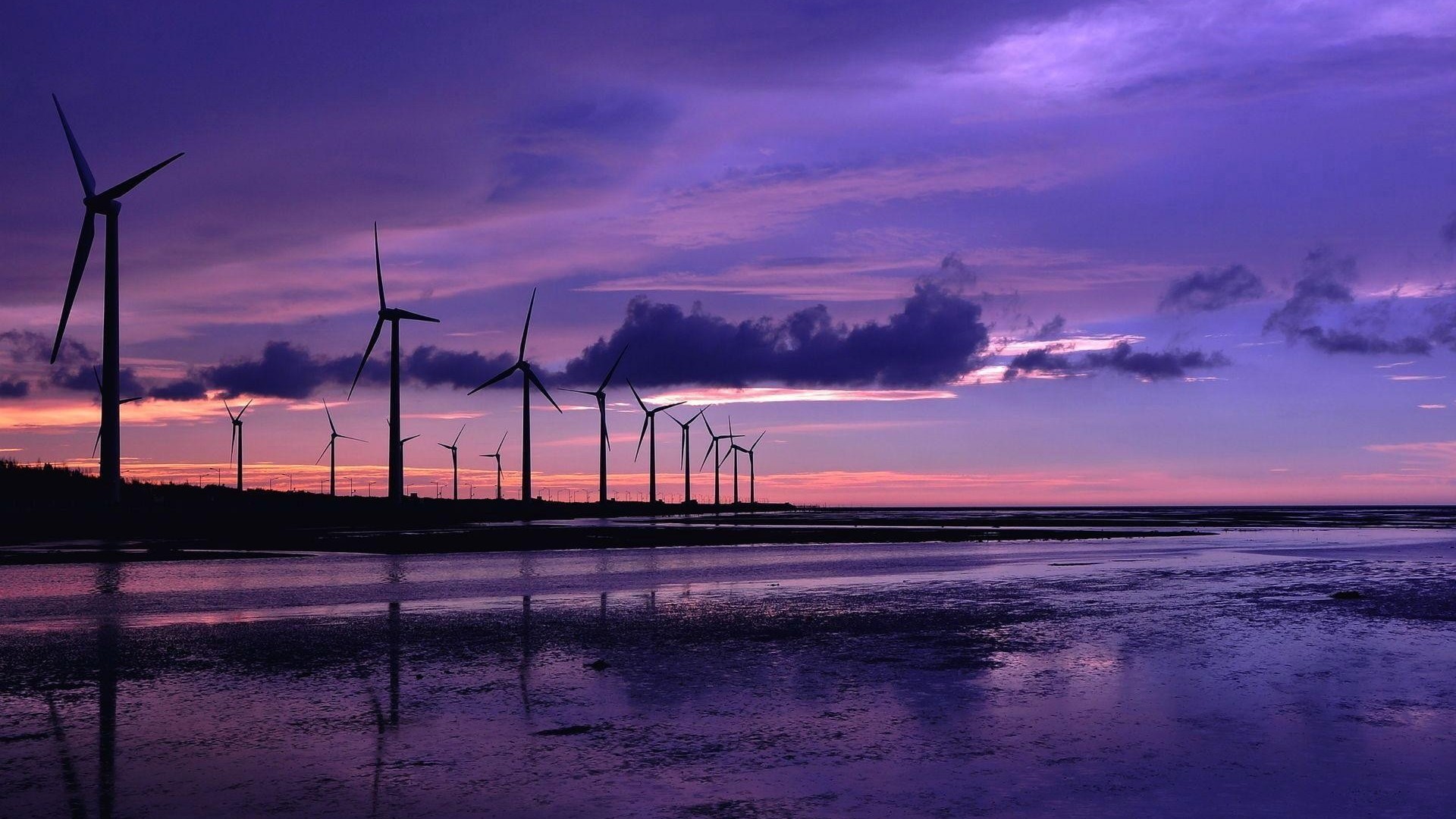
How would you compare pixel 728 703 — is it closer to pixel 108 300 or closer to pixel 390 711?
pixel 390 711

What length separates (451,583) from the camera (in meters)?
26.3

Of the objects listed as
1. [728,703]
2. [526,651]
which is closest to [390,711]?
[728,703]

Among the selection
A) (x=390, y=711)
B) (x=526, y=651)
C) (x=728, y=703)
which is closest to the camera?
(x=390, y=711)

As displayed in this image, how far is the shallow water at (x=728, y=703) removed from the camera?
7777 mm

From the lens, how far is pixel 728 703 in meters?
11.1

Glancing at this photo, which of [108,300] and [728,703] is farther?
[108,300]

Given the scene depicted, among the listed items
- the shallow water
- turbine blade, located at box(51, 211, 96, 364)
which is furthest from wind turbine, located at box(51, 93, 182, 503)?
the shallow water

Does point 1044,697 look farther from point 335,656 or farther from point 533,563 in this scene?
point 533,563

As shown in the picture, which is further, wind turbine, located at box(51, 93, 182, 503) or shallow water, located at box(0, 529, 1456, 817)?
wind turbine, located at box(51, 93, 182, 503)

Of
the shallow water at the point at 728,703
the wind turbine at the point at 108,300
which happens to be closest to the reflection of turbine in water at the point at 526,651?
the shallow water at the point at 728,703

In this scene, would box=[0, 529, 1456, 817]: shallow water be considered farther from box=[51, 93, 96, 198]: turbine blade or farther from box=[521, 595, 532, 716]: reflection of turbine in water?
box=[51, 93, 96, 198]: turbine blade

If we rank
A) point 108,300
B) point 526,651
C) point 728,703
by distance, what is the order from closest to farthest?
1. point 728,703
2. point 526,651
3. point 108,300

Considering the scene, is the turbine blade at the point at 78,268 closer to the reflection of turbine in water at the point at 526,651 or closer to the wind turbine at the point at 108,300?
the wind turbine at the point at 108,300

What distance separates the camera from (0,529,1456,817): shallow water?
7.78 m
